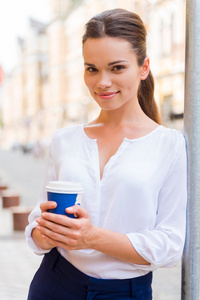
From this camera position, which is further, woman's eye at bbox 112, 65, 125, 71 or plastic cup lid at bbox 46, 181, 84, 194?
woman's eye at bbox 112, 65, 125, 71

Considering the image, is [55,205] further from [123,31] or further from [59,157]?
[123,31]

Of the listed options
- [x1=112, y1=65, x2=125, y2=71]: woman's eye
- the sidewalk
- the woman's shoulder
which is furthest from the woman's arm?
the sidewalk

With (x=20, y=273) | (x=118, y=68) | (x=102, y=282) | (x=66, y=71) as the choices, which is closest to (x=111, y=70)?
(x=118, y=68)

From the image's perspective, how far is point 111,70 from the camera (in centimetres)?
146

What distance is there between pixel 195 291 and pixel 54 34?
41.6 meters

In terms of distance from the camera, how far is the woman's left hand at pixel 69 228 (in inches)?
49.3

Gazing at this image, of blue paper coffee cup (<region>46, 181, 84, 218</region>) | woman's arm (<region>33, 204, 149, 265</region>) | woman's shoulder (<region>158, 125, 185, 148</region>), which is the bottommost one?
woman's arm (<region>33, 204, 149, 265</region>)

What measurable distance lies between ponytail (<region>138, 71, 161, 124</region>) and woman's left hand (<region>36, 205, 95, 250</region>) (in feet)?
2.02

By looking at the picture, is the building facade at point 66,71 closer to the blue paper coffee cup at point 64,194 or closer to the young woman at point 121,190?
the young woman at point 121,190

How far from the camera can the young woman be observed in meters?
1.42

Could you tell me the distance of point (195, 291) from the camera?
1.53 meters

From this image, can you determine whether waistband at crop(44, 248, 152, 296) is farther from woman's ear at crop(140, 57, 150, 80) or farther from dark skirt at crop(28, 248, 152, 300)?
woman's ear at crop(140, 57, 150, 80)

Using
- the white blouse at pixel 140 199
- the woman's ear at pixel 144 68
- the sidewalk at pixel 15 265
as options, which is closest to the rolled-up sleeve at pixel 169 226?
the white blouse at pixel 140 199

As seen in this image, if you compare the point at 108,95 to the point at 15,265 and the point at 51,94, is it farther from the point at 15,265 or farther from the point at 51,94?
the point at 51,94
